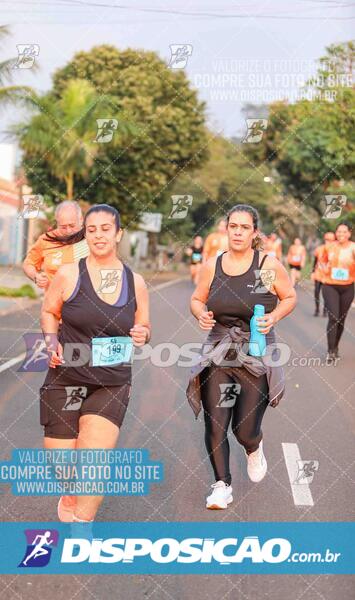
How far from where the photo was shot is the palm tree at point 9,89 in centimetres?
1934

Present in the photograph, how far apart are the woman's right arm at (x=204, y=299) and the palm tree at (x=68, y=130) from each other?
65.6 feet

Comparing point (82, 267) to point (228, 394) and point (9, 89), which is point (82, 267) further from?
point (9, 89)

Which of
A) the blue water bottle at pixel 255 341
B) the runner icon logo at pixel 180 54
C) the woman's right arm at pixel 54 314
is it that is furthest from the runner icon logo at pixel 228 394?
the runner icon logo at pixel 180 54

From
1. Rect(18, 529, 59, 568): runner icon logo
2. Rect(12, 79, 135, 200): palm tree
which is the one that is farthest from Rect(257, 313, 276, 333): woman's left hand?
Rect(12, 79, 135, 200): palm tree

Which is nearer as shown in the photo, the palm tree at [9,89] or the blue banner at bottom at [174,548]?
the blue banner at bottom at [174,548]

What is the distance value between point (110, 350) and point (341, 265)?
314 inches

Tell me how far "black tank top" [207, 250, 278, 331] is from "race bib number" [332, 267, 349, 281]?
22.0ft

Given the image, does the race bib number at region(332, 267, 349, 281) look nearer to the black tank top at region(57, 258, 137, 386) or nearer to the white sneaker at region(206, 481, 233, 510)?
the white sneaker at region(206, 481, 233, 510)

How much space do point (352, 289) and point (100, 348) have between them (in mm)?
8113

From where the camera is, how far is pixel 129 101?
1549 inches

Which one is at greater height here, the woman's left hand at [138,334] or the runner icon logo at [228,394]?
the woman's left hand at [138,334]

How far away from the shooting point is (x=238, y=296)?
5738mm

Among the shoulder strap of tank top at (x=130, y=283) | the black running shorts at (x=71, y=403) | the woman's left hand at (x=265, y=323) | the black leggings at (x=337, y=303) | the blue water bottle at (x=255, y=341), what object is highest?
the shoulder strap of tank top at (x=130, y=283)

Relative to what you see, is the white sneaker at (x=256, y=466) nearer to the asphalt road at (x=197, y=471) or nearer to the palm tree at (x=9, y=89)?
the asphalt road at (x=197, y=471)
